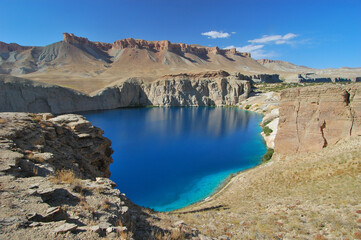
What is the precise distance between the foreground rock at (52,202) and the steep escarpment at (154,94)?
6309 cm

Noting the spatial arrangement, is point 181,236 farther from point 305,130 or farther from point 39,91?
point 39,91

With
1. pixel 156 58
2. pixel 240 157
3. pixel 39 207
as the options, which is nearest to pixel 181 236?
pixel 39 207

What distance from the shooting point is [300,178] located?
13.5 metres

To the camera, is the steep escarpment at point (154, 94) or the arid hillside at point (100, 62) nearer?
the steep escarpment at point (154, 94)

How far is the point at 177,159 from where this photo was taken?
2789 centimetres

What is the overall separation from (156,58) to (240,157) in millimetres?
169235

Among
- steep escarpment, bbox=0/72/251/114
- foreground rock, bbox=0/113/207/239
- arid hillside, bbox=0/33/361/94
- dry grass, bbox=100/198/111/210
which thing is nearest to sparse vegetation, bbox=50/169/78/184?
foreground rock, bbox=0/113/207/239

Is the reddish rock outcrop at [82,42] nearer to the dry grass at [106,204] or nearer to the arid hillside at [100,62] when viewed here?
the arid hillside at [100,62]

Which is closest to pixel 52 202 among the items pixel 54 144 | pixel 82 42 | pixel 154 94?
pixel 54 144

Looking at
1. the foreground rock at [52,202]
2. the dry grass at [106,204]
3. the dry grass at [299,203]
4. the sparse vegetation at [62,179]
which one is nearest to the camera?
the foreground rock at [52,202]

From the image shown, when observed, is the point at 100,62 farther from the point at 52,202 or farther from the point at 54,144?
the point at 52,202

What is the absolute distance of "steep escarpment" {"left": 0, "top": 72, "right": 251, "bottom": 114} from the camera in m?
64.8

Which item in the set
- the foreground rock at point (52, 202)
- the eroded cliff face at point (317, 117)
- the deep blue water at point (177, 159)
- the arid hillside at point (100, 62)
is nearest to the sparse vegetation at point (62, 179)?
the foreground rock at point (52, 202)

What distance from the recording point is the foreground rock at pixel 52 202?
4242 millimetres
